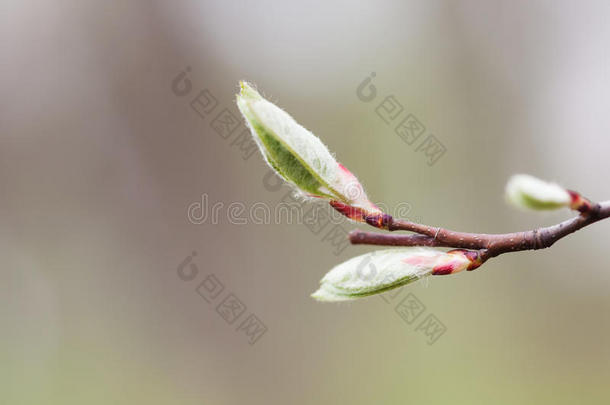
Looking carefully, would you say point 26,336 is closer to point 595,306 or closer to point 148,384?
point 148,384

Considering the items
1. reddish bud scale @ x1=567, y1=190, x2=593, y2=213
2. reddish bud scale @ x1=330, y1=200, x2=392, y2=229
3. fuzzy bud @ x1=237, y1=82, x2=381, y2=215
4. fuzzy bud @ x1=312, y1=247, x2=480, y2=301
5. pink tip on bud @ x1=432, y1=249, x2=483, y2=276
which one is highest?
fuzzy bud @ x1=237, y1=82, x2=381, y2=215

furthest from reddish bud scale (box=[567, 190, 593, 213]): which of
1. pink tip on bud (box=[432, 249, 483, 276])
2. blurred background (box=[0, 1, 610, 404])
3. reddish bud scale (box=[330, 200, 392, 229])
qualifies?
blurred background (box=[0, 1, 610, 404])

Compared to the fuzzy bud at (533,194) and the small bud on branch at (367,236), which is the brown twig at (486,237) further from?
the fuzzy bud at (533,194)

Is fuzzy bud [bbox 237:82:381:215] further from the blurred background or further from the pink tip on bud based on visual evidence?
the blurred background

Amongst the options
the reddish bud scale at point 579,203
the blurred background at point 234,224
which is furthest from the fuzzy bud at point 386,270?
the blurred background at point 234,224

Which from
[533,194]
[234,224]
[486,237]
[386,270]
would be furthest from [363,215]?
[234,224]

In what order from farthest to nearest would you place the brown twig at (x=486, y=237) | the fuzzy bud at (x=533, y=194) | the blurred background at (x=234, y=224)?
the blurred background at (x=234, y=224) → the brown twig at (x=486, y=237) → the fuzzy bud at (x=533, y=194)

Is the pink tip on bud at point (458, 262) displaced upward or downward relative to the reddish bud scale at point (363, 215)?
downward
